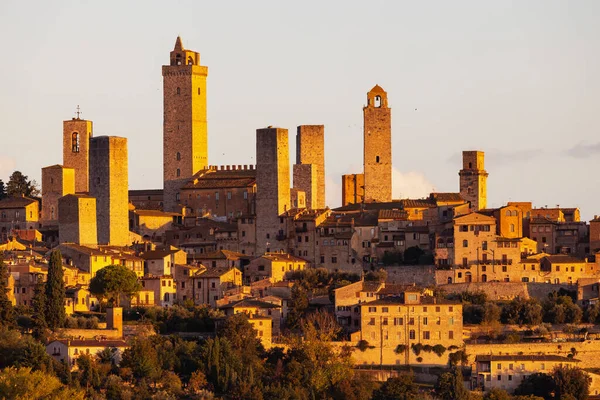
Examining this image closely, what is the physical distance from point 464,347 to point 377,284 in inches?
192

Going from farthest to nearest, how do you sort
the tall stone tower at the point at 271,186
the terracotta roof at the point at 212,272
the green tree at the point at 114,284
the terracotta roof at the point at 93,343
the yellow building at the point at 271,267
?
the tall stone tower at the point at 271,186 < the yellow building at the point at 271,267 < the terracotta roof at the point at 212,272 < the green tree at the point at 114,284 < the terracotta roof at the point at 93,343

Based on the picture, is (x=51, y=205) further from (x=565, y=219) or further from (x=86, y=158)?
(x=565, y=219)

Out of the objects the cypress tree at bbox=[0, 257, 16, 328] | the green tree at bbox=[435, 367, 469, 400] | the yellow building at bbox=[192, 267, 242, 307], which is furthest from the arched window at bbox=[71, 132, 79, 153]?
the green tree at bbox=[435, 367, 469, 400]

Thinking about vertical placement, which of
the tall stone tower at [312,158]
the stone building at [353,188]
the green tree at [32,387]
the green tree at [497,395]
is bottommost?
the green tree at [497,395]

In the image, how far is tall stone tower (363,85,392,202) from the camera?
296ft

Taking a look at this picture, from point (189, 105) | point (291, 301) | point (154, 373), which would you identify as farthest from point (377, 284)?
point (189, 105)

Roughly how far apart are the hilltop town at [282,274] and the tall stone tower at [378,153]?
0.08 meters

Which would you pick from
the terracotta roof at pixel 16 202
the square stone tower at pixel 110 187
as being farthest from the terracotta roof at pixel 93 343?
the terracotta roof at pixel 16 202

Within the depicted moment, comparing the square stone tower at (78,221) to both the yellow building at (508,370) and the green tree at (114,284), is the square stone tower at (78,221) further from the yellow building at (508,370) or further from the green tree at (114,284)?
the yellow building at (508,370)

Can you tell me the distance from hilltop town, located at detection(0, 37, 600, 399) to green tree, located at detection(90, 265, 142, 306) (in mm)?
70

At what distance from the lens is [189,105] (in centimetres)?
9331

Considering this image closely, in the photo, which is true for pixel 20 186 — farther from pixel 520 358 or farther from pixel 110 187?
pixel 520 358

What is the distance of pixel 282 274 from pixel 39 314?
12.0 metres

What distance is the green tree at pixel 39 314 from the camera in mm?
72000
